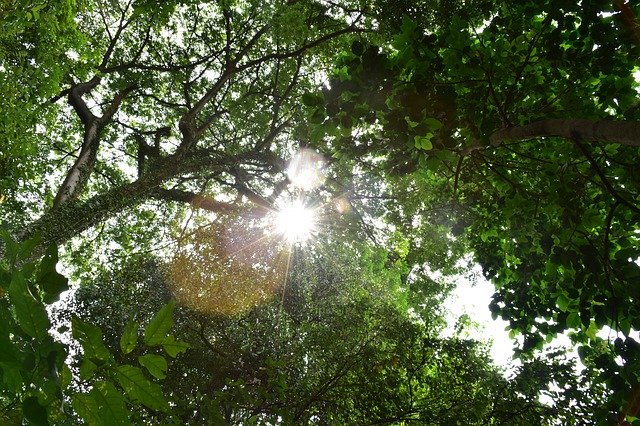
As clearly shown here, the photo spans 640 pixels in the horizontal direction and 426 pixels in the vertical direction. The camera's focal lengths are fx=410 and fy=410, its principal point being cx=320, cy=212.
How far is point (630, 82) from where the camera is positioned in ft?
11.2

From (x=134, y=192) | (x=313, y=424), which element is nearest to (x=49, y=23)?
(x=134, y=192)

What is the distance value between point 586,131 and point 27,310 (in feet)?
8.99

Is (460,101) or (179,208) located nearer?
(460,101)

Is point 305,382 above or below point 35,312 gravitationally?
above

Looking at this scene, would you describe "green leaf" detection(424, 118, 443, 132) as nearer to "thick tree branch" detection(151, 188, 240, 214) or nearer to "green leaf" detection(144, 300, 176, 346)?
"green leaf" detection(144, 300, 176, 346)

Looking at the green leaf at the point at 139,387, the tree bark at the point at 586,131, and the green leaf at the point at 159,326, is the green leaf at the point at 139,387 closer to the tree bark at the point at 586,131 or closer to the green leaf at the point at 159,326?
the green leaf at the point at 159,326

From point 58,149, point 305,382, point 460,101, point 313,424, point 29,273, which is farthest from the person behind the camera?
point 58,149

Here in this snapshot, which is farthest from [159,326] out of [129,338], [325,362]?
[325,362]

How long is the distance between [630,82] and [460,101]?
1352 millimetres

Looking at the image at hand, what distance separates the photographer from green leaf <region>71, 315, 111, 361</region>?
1.02 m

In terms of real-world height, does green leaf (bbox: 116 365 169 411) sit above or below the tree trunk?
below

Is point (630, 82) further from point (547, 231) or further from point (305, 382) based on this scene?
point (305, 382)

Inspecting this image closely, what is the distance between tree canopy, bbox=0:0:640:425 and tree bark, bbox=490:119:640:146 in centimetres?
1

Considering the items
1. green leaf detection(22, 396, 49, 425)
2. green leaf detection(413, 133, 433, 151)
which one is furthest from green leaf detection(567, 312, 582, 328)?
green leaf detection(22, 396, 49, 425)
